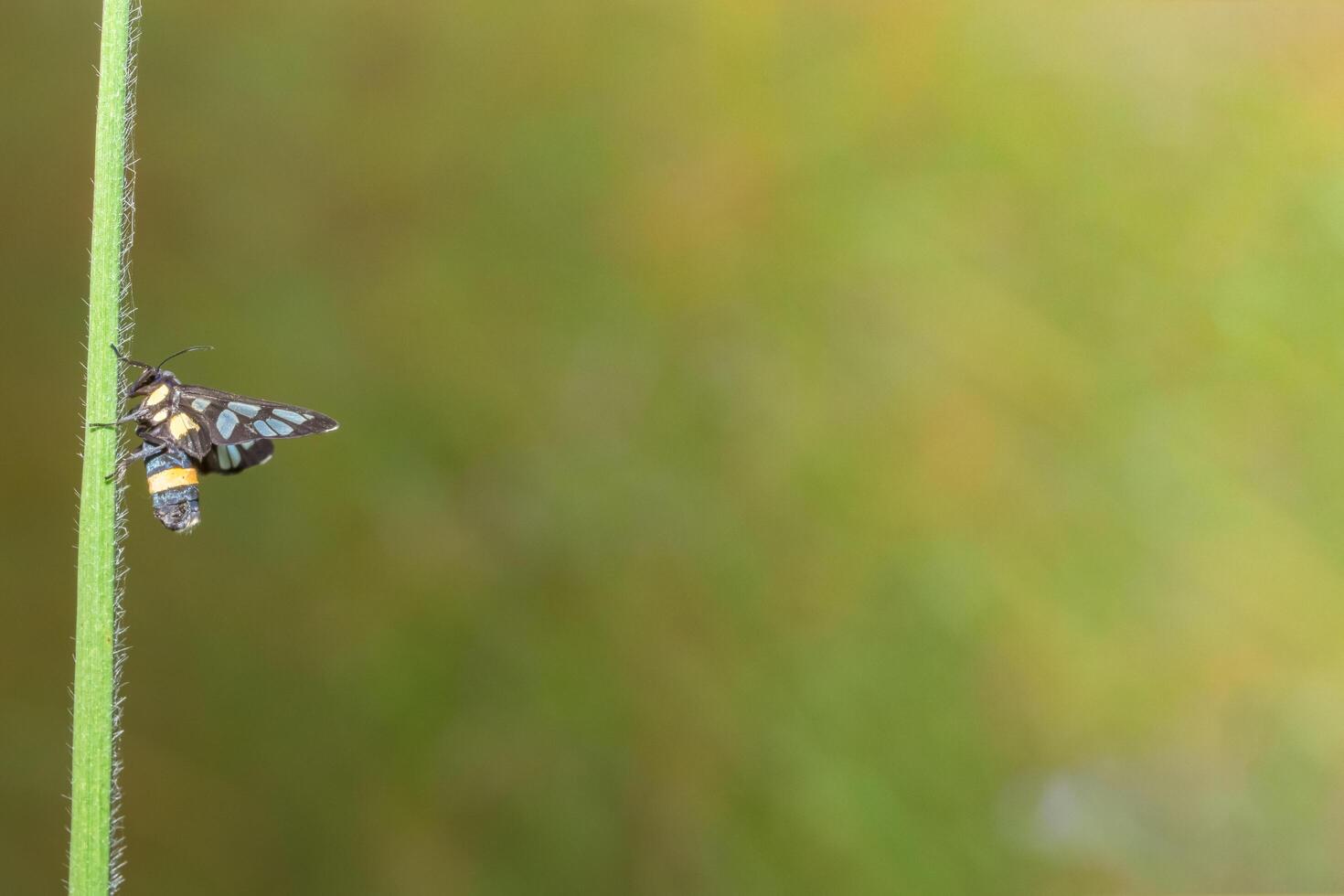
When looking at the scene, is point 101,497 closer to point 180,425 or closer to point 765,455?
point 180,425

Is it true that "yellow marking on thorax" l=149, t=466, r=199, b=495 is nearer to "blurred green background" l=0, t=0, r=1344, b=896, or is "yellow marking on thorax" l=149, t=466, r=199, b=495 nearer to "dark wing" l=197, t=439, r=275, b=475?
"dark wing" l=197, t=439, r=275, b=475

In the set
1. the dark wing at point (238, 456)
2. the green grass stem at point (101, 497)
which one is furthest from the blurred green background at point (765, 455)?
the green grass stem at point (101, 497)

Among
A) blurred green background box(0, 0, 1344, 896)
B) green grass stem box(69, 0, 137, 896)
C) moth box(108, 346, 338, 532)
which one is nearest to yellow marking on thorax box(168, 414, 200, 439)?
moth box(108, 346, 338, 532)

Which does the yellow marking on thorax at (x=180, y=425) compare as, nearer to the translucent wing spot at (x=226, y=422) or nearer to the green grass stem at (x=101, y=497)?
the translucent wing spot at (x=226, y=422)

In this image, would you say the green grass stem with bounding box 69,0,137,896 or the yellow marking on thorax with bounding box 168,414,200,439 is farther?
→ the yellow marking on thorax with bounding box 168,414,200,439

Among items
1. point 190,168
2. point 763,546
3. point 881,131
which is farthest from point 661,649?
point 190,168

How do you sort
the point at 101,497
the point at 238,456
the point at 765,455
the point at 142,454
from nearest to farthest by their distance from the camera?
the point at 101,497 < the point at 142,454 < the point at 238,456 < the point at 765,455

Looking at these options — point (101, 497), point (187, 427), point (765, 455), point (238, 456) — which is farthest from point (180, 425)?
point (765, 455)
